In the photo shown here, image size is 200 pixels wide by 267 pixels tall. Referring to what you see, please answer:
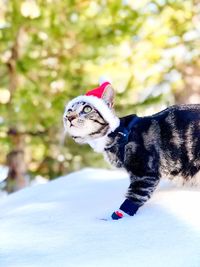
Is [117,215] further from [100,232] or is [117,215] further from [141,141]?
[141,141]

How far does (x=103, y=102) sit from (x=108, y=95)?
0.30 feet

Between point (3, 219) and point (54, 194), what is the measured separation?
640mm

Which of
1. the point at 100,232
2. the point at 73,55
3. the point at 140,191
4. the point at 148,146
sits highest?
the point at 73,55

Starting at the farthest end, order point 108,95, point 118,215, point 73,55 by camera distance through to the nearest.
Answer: point 73,55 < point 108,95 < point 118,215

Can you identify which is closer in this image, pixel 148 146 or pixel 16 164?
pixel 148 146

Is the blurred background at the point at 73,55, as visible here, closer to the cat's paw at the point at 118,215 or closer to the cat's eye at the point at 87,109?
the cat's eye at the point at 87,109

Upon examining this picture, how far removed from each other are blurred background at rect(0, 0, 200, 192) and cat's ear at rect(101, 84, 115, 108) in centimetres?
313

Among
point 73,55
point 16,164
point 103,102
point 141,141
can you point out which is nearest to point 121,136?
point 141,141

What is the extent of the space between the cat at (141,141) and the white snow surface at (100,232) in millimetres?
146

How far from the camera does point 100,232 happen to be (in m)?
2.21

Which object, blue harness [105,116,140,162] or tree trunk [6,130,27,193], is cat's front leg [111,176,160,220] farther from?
tree trunk [6,130,27,193]

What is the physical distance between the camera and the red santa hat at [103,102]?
2.52 meters

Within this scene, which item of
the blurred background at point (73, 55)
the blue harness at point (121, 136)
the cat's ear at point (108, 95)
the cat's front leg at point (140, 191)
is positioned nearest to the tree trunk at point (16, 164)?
the blurred background at point (73, 55)

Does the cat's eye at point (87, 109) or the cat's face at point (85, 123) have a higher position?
the cat's eye at point (87, 109)
